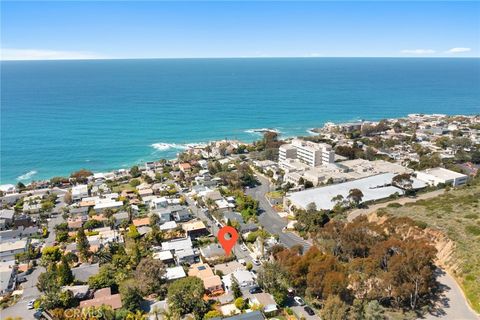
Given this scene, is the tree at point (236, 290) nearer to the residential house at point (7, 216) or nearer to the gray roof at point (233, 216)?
the gray roof at point (233, 216)

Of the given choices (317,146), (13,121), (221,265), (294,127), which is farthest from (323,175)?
(13,121)

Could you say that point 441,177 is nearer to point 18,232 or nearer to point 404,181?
point 404,181

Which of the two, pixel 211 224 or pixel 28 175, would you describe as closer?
pixel 211 224

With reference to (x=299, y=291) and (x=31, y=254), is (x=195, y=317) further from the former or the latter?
(x=31, y=254)

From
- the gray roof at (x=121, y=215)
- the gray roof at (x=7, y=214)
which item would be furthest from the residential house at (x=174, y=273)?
the gray roof at (x=7, y=214)

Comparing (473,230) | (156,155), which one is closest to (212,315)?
(473,230)

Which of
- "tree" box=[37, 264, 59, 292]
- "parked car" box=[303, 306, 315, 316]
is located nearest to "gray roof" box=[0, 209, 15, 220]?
"tree" box=[37, 264, 59, 292]
